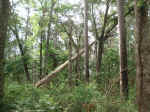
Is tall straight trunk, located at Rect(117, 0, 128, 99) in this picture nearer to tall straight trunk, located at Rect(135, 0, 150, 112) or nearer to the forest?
the forest

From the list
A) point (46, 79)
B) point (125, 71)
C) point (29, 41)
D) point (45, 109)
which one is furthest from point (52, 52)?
point (45, 109)

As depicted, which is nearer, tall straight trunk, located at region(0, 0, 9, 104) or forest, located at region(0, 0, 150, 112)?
forest, located at region(0, 0, 150, 112)

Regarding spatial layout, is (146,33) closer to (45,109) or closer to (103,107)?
(45,109)

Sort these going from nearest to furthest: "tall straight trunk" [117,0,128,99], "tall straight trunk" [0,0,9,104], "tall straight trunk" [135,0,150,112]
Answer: "tall straight trunk" [135,0,150,112], "tall straight trunk" [0,0,9,104], "tall straight trunk" [117,0,128,99]

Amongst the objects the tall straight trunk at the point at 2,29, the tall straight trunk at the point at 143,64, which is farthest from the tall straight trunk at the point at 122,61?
the tall straight trunk at the point at 2,29

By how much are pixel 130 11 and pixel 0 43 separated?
8776mm

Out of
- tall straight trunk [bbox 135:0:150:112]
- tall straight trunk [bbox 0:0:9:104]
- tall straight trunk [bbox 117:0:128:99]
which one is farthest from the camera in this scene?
tall straight trunk [bbox 117:0:128:99]

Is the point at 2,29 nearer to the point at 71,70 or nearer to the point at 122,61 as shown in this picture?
the point at 122,61

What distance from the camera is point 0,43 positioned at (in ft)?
12.2

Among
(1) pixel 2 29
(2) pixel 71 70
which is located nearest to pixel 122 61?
(2) pixel 71 70

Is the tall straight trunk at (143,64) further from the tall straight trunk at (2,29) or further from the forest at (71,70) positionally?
the tall straight trunk at (2,29)

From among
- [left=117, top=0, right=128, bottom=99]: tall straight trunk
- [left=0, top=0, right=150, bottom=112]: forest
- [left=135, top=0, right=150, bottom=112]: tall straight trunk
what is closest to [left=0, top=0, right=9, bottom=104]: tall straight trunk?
[left=0, top=0, right=150, bottom=112]: forest

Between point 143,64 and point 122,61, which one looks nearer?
point 143,64

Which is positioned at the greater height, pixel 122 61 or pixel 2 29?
pixel 2 29
